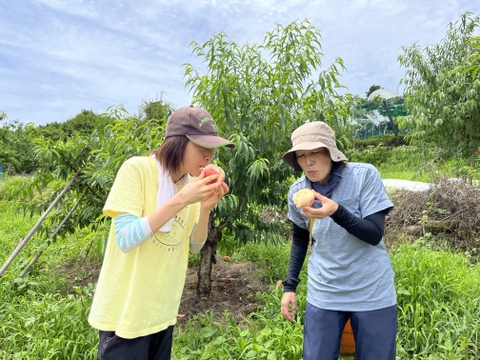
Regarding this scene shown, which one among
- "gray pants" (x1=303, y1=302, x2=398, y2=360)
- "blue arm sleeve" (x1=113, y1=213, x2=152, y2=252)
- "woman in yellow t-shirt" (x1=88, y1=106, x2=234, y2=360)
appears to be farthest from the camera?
"gray pants" (x1=303, y1=302, x2=398, y2=360)

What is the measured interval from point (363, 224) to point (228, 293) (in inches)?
99.7

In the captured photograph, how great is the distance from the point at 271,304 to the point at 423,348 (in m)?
1.19

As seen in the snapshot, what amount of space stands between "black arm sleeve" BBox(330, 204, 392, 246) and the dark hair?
63 cm

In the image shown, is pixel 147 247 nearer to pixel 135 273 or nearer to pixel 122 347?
pixel 135 273

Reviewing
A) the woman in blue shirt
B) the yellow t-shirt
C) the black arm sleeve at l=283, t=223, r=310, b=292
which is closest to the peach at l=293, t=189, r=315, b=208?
the woman in blue shirt

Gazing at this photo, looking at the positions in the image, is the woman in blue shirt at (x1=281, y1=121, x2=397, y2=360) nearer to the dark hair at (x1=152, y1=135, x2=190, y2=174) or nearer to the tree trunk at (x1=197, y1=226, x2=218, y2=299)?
the dark hair at (x1=152, y1=135, x2=190, y2=174)

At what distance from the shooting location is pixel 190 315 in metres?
3.17

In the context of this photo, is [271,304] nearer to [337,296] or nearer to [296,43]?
[337,296]

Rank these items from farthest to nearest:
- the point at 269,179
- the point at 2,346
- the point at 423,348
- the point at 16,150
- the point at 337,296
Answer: the point at 16,150
the point at 269,179
the point at 2,346
the point at 423,348
the point at 337,296

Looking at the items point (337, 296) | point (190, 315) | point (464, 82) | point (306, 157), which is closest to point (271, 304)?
point (190, 315)

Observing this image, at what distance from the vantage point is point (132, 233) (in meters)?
1.21

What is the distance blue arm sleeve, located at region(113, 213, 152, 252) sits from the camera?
121cm

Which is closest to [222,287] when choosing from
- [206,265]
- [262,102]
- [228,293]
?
[228,293]

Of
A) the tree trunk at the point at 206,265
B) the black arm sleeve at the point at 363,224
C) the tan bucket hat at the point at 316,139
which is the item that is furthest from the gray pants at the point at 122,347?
the tree trunk at the point at 206,265
